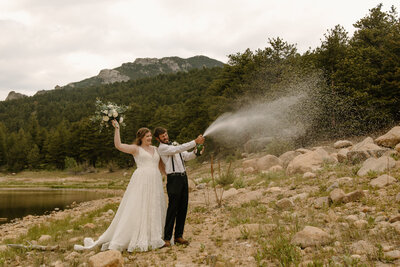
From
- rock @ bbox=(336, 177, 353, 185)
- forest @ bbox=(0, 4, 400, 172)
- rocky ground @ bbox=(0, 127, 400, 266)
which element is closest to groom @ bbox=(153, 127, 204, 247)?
rocky ground @ bbox=(0, 127, 400, 266)

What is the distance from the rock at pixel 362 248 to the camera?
467 centimetres

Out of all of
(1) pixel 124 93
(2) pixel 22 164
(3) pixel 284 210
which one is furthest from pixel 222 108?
(1) pixel 124 93

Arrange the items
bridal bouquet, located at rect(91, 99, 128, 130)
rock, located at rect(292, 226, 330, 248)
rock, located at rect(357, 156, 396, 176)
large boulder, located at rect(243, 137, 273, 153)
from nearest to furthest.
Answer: rock, located at rect(292, 226, 330, 248) < bridal bouquet, located at rect(91, 99, 128, 130) < rock, located at rect(357, 156, 396, 176) < large boulder, located at rect(243, 137, 273, 153)

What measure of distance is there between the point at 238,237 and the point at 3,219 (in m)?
18.1

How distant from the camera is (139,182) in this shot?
6699mm

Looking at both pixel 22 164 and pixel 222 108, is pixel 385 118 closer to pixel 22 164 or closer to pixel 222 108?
pixel 222 108

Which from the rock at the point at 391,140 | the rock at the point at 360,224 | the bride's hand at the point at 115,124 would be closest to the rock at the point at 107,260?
the bride's hand at the point at 115,124

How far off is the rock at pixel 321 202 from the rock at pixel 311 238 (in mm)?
2725

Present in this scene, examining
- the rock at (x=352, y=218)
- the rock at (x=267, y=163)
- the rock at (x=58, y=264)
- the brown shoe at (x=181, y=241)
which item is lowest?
the rock at (x=267, y=163)

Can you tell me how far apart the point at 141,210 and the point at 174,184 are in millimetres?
912

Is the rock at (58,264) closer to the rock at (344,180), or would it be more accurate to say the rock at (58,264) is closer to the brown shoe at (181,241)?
the brown shoe at (181,241)

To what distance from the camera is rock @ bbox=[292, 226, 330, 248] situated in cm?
525

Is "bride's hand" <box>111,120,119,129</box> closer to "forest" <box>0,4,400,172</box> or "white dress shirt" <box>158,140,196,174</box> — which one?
"white dress shirt" <box>158,140,196,174</box>

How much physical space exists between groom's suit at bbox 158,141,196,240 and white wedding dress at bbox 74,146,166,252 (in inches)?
9.5
